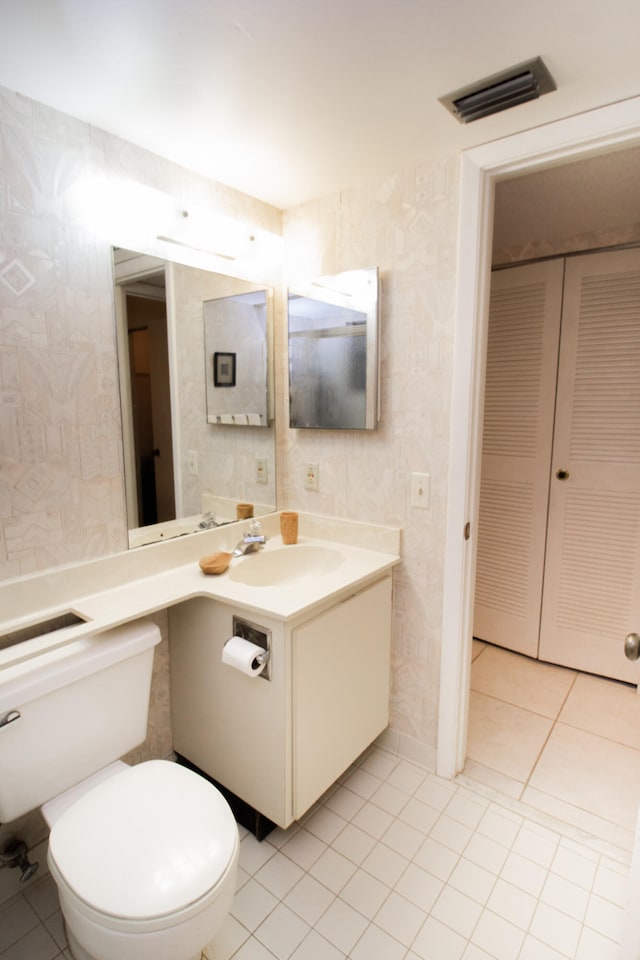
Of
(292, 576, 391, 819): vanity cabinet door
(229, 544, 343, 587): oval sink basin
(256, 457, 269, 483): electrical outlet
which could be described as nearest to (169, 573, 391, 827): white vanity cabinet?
(292, 576, 391, 819): vanity cabinet door

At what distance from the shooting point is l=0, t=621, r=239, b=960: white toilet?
93cm

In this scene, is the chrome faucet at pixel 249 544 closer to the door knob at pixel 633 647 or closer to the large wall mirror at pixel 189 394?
the large wall mirror at pixel 189 394

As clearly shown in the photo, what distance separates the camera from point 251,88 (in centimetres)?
119

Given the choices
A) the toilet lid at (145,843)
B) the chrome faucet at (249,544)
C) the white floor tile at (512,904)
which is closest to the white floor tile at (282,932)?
the toilet lid at (145,843)

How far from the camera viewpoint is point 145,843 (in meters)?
1.04

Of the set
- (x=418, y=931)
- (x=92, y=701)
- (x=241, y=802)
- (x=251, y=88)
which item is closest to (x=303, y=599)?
(x=92, y=701)

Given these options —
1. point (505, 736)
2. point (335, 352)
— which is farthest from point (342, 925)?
point (335, 352)

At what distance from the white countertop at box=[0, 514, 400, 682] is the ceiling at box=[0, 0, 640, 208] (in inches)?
48.3

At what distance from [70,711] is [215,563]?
0.56 m

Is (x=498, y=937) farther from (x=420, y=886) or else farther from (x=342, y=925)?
(x=342, y=925)

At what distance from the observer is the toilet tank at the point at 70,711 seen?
1093 mm

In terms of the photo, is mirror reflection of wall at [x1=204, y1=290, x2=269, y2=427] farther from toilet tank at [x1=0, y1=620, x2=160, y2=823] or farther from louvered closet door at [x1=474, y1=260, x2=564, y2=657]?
louvered closet door at [x1=474, y1=260, x2=564, y2=657]

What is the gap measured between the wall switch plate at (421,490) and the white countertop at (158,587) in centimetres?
14

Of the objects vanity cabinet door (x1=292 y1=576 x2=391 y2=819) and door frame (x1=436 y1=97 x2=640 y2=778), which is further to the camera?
vanity cabinet door (x1=292 y1=576 x2=391 y2=819)
